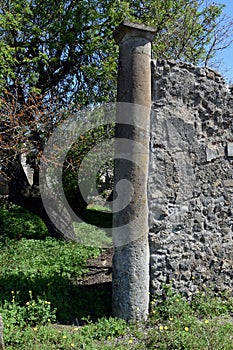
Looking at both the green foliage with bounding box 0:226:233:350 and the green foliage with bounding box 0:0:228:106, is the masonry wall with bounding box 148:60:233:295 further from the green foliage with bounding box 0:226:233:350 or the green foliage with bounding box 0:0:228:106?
the green foliage with bounding box 0:0:228:106

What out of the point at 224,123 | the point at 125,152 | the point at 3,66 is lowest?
the point at 125,152

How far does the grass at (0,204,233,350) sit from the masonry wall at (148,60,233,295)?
12.0 inches

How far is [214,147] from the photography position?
199 inches

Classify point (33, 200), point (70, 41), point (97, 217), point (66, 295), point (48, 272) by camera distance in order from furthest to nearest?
point (97, 217), point (33, 200), point (70, 41), point (48, 272), point (66, 295)

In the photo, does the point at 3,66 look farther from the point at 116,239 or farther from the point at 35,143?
the point at 116,239

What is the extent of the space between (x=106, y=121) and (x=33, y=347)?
5.46 metres

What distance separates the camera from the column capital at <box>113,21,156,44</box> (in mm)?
4352

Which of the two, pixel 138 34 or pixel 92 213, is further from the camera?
pixel 92 213

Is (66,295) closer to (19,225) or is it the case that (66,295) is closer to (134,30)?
(134,30)

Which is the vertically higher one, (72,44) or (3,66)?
(72,44)

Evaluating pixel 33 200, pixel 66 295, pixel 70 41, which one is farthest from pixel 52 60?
pixel 66 295

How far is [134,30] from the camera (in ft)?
14.4

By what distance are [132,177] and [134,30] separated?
172cm

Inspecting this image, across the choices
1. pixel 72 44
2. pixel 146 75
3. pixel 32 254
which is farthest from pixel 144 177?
pixel 72 44
